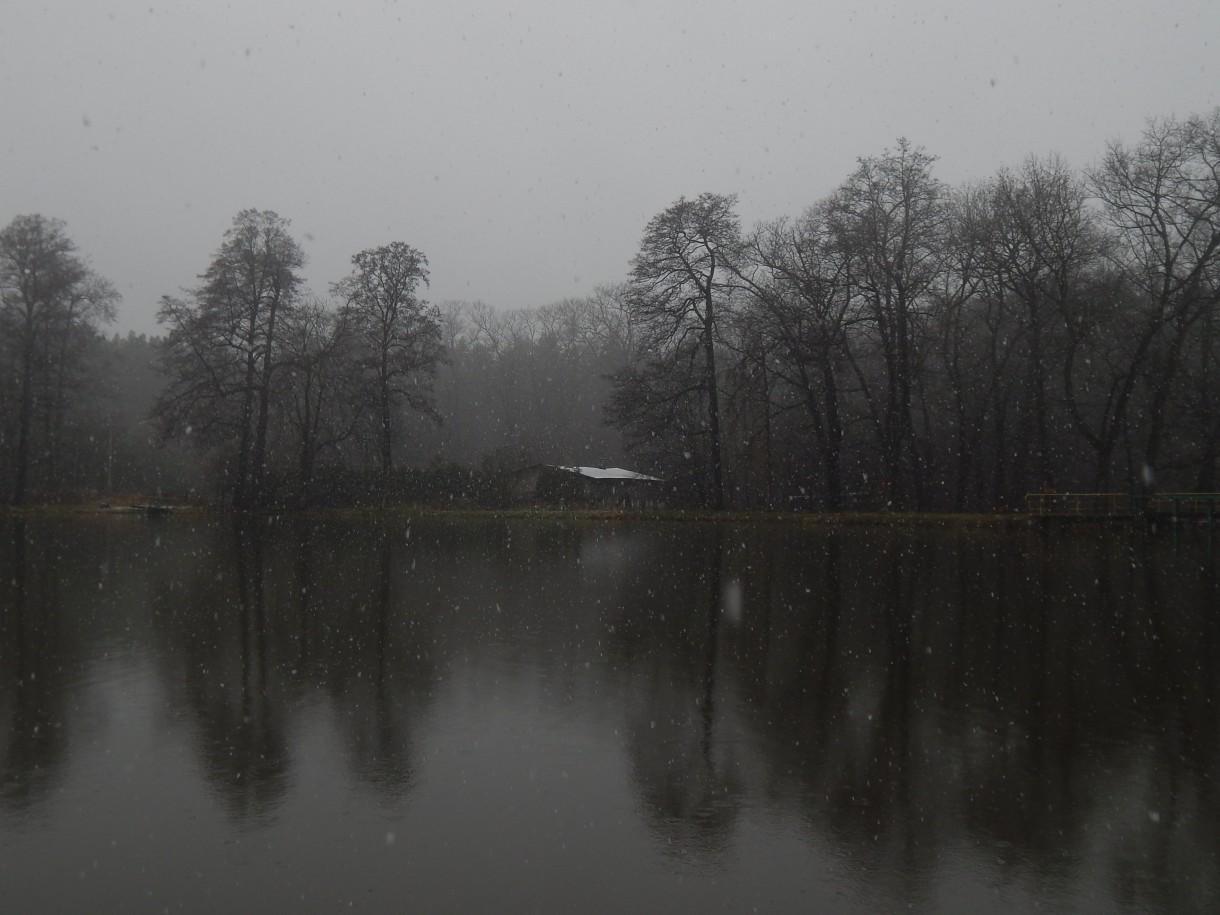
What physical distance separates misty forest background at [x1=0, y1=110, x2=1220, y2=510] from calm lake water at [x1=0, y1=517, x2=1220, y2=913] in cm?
2376

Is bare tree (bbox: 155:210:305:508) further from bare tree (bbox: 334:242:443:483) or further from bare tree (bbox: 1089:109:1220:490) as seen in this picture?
bare tree (bbox: 1089:109:1220:490)

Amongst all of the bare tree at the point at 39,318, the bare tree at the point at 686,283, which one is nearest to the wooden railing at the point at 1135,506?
the bare tree at the point at 686,283

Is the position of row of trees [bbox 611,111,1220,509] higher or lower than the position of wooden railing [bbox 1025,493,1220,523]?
higher

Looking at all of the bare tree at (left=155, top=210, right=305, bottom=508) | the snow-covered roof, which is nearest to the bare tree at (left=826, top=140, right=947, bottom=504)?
the snow-covered roof

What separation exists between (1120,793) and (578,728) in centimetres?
321

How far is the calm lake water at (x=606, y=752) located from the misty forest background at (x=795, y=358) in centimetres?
2376

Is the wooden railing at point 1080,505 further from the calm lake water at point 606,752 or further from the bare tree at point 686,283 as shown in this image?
the calm lake water at point 606,752

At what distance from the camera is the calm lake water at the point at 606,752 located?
397cm

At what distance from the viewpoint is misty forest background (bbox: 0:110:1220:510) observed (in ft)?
110

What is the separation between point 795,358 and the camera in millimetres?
35812

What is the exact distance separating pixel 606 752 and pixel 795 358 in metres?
31.3

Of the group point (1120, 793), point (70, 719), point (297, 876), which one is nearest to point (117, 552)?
point (70, 719)

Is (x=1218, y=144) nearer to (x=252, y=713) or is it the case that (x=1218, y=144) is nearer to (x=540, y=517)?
(x=540, y=517)

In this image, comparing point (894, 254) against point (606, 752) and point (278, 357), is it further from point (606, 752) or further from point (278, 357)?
point (606, 752)
